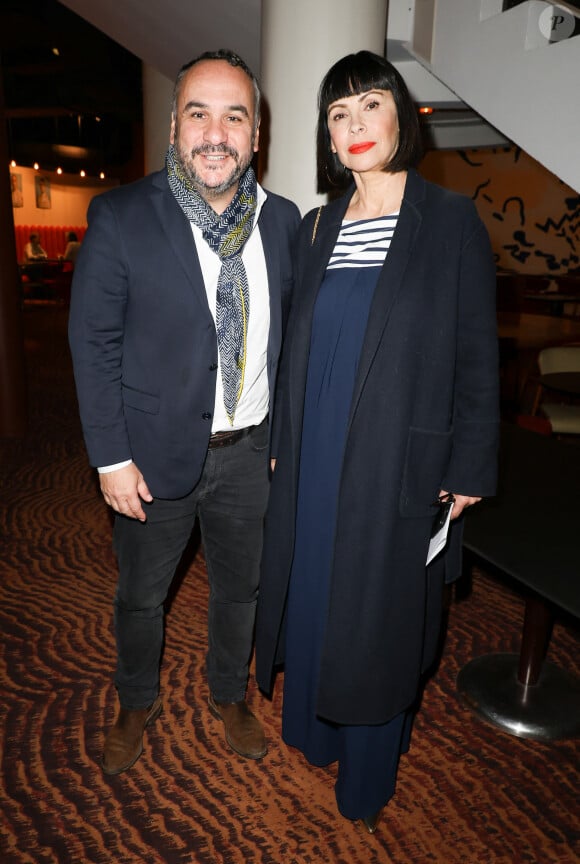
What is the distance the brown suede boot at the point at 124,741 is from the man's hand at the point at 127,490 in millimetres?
702

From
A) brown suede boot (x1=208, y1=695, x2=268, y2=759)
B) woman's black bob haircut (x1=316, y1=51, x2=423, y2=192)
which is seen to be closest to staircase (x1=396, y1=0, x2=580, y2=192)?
woman's black bob haircut (x1=316, y1=51, x2=423, y2=192)

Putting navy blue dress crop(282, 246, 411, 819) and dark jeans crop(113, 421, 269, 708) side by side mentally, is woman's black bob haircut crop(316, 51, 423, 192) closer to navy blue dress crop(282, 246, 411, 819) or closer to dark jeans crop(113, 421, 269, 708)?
navy blue dress crop(282, 246, 411, 819)

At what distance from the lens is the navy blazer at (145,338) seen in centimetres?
152

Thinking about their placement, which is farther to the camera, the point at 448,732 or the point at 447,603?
the point at 447,603

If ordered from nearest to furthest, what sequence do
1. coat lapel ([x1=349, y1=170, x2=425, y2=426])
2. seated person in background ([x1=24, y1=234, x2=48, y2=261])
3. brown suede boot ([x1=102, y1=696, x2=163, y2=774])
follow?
coat lapel ([x1=349, y1=170, x2=425, y2=426]) < brown suede boot ([x1=102, y1=696, x2=163, y2=774]) < seated person in background ([x1=24, y1=234, x2=48, y2=261])

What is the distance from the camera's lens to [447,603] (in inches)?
101

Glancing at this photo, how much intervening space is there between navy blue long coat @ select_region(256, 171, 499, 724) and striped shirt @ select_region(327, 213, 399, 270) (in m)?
0.03

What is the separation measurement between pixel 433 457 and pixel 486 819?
1.08 metres

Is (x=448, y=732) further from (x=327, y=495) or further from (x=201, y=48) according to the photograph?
(x=201, y=48)

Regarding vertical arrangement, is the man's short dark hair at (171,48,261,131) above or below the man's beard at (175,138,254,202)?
above

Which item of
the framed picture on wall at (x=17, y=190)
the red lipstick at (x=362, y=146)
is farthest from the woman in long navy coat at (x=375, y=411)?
the framed picture on wall at (x=17, y=190)

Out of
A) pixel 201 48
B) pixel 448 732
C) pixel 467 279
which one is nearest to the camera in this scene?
pixel 467 279

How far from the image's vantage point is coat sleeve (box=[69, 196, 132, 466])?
150cm

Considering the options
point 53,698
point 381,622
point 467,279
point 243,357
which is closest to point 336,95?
point 467,279
